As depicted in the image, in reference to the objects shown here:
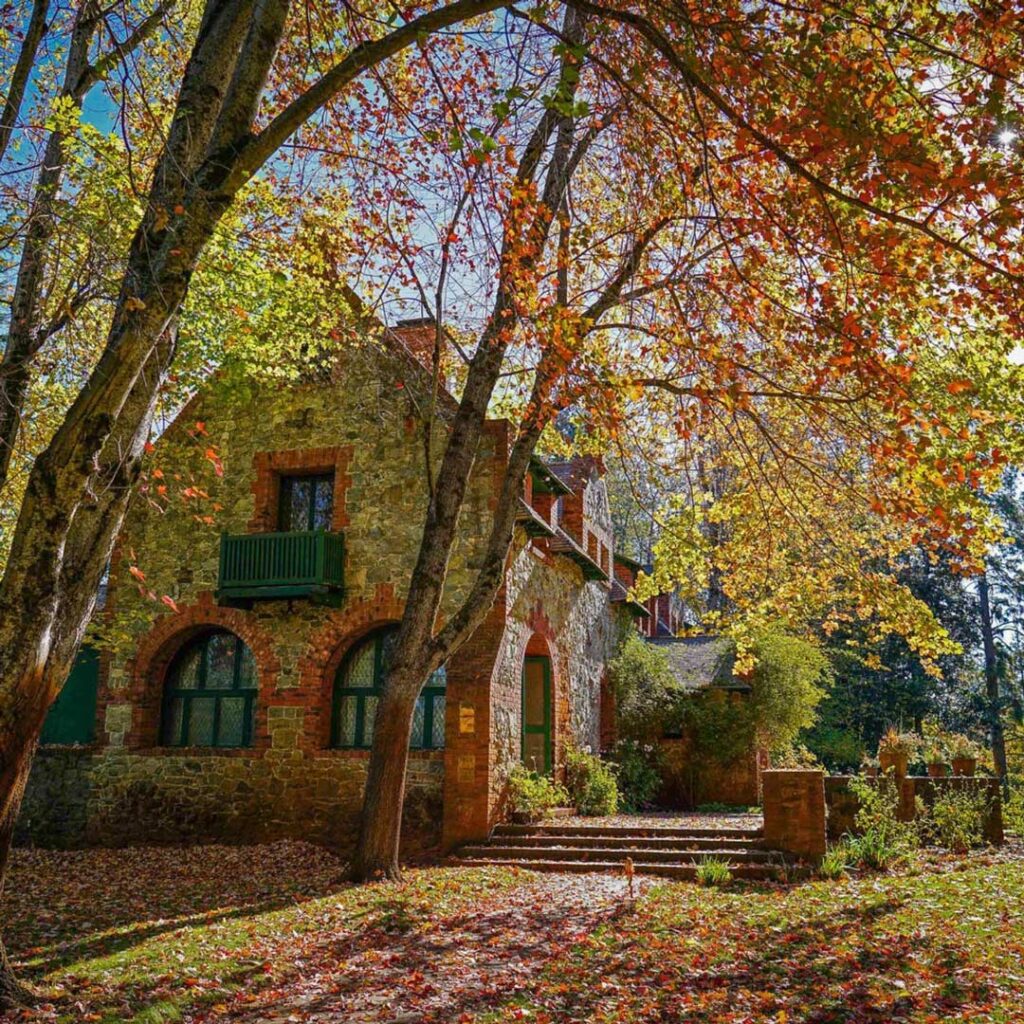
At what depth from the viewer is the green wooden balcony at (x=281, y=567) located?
49.5ft

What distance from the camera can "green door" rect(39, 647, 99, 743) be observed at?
56.4 ft

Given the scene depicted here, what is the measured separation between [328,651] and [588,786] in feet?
17.1

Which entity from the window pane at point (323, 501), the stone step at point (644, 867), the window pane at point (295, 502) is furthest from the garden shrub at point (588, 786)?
the window pane at point (295, 502)

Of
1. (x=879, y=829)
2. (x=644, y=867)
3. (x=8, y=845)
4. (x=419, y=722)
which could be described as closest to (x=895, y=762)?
(x=879, y=829)

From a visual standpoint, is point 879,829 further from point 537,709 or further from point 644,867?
point 537,709

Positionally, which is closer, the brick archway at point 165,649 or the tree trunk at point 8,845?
the tree trunk at point 8,845

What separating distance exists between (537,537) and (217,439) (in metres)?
5.65

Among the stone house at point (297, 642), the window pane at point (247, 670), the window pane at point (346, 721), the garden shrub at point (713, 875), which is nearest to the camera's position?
the garden shrub at point (713, 875)

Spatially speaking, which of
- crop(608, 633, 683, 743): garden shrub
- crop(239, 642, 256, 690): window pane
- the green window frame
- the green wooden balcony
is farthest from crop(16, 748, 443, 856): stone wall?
crop(608, 633, 683, 743): garden shrub

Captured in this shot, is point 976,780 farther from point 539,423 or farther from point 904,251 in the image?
point 904,251

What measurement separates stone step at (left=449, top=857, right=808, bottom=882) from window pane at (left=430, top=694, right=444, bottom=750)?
2.19 meters

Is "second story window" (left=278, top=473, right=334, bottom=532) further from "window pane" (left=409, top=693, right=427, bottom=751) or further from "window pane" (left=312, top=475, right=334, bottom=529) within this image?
"window pane" (left=409, top=693, right=427, bottom=751)

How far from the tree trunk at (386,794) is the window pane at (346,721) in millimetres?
4711

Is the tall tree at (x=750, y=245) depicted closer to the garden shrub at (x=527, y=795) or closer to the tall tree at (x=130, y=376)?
the tall tree at (x=130, y=376)
